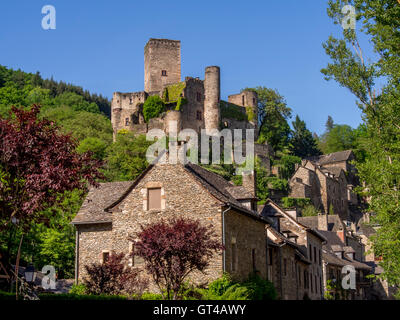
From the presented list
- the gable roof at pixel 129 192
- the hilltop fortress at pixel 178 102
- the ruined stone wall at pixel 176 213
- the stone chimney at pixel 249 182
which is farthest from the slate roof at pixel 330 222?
the ruined stone wall at pixel 176 213

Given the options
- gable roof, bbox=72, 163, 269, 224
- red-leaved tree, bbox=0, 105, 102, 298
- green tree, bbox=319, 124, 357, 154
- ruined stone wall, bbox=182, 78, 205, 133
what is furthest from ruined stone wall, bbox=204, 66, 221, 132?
red-leaved tree, bbox=0, 105, 102, 298

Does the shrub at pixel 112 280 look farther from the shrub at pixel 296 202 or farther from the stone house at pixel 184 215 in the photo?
the shrub at pixel 296 202

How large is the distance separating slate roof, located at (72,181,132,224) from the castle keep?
5055 cm

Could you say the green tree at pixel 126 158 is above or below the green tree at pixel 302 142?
below

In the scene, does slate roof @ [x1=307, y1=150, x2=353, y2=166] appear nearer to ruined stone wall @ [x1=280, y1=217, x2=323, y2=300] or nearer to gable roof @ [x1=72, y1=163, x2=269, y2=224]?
ruined stone wall @ [x1=280, y1=217, x2=323, y2=300]

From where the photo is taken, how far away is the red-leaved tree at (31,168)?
45.5ft

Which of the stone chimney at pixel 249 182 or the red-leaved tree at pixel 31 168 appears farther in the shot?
the stone chimney at pixel 249 182

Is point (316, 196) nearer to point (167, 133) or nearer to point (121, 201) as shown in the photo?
point (167, 133)

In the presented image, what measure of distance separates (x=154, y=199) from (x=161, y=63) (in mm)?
70710

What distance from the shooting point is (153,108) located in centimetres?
8506

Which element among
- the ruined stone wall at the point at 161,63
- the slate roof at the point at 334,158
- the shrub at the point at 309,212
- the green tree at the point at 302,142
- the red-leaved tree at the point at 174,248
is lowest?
the red-leaved tree at the point at 174,248

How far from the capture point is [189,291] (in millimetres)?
23375

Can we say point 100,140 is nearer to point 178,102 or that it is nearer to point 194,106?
point 178,102

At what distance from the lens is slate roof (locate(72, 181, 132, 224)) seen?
91.7ft
